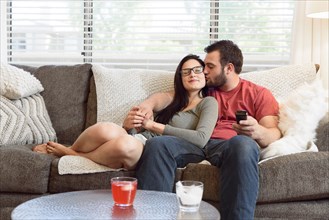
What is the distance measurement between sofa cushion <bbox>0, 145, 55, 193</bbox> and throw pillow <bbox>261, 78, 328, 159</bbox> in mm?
991

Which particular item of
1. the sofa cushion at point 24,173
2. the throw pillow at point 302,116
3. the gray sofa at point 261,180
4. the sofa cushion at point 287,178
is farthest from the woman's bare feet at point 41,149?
the throw pillow at point 302,116

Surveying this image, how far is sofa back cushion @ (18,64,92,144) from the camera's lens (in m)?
3.26

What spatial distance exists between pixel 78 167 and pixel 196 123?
659 millimetres

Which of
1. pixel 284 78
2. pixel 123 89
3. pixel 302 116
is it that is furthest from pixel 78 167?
pixel 284 78

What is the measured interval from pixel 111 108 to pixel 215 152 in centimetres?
77

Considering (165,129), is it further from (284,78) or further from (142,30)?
(142,30)

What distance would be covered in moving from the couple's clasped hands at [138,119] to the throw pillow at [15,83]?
61cm

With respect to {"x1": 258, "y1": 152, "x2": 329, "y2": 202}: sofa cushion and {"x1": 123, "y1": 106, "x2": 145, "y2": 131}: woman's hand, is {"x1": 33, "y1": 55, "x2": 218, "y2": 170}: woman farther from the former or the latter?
{"x1": 258, "y1": 152, "x2": 329, "y2": 202}: sofa cushion

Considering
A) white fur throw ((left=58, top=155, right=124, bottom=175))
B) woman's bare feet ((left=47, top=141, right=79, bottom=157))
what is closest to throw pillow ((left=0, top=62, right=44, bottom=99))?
woman's bare feet ((left=47, top=141, right=79, bottom=157))

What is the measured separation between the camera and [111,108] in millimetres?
3189

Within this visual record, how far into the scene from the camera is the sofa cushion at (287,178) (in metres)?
2.42

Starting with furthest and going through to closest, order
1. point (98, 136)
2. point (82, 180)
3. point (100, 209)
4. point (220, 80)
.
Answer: point (220, 80) < point (98, 136) < point (82, 180) < point (100, 209)

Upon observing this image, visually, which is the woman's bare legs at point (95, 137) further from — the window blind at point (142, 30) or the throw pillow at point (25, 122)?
the window blind at point (142, 30)

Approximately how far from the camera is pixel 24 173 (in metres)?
2.56
